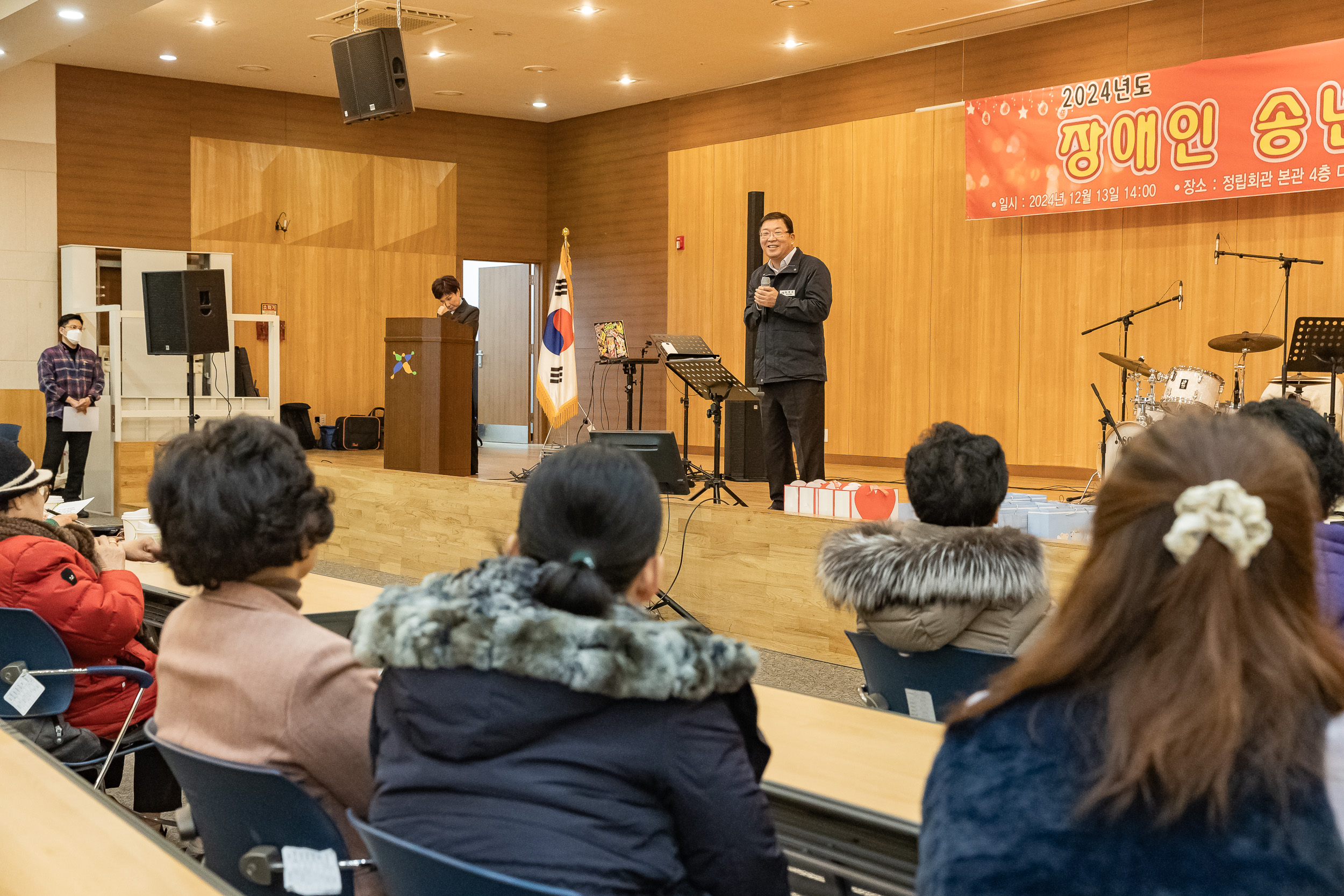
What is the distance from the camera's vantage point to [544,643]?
1249 millimetres

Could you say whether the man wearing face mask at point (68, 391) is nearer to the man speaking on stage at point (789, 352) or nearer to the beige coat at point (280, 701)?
the man speaking on stage at point (789, 352)

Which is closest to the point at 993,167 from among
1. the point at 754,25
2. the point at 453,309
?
the point at 754,25

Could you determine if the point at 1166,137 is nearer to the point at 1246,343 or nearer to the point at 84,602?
the point at 1246,343

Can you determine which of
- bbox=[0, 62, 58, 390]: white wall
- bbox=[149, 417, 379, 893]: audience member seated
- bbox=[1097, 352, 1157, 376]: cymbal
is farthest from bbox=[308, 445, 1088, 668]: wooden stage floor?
bbox=[0, 62, 58, 390]: white wall

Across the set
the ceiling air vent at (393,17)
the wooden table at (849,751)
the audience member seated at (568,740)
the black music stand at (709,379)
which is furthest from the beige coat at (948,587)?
the ceiling air vent at (393,17)

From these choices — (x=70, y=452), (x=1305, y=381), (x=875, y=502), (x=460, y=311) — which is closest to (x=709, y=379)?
(x=875, y=502)

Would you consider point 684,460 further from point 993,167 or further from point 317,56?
point 317,56

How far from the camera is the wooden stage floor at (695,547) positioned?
4.98 m

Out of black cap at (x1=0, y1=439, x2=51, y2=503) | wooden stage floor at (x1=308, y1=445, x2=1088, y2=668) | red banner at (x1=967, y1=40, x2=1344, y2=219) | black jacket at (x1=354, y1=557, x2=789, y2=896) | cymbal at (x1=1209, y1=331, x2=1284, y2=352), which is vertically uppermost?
red banner at (x1=967, y1=40, x2=1344, y2=219)

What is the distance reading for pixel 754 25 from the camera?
9.47 metres

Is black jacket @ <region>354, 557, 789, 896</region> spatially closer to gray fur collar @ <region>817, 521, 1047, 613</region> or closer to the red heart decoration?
gray fur collar @ <region>817, 521, 1047, 613</region>

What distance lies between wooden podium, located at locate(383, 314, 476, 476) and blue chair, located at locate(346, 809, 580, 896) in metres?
A: 6.45

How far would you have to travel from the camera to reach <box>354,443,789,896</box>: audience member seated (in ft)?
4.09

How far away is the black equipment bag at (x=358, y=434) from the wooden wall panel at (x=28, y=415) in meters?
2.68
